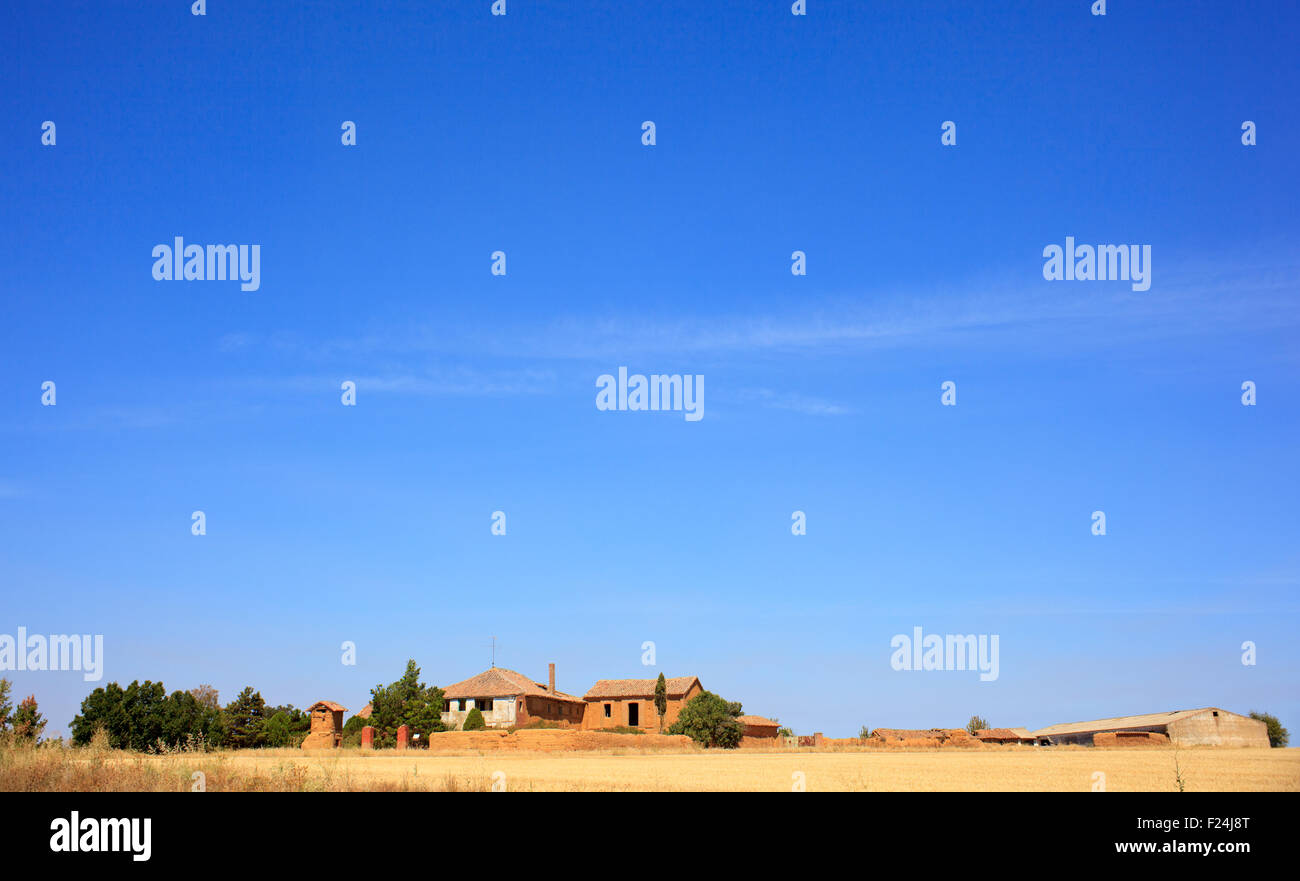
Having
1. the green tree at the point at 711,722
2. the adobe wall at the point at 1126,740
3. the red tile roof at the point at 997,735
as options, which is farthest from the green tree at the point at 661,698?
the adobe wall at the point at 1126,740

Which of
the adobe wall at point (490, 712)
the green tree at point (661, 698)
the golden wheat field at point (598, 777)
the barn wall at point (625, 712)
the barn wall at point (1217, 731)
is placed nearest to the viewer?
the golden wheat field at point (598, 777)

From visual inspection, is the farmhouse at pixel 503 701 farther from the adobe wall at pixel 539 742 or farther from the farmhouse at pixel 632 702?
the adobe wall at pixel 539 742

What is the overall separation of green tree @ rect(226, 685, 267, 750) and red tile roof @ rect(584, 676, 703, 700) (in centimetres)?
2791

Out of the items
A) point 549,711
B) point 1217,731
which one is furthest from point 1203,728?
point 549,711

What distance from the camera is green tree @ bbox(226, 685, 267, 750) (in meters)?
66.7

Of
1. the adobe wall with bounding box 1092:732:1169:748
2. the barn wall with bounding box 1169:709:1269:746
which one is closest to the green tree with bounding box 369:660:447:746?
the adobe wall with bounding box 1092:732:1169:748

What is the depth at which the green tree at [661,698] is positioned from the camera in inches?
3123

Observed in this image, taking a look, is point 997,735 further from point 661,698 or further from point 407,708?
point 407,708

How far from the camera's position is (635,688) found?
278 ft
